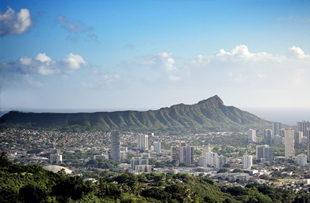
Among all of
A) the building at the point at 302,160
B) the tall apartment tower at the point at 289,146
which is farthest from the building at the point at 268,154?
the building at the point at 302,160

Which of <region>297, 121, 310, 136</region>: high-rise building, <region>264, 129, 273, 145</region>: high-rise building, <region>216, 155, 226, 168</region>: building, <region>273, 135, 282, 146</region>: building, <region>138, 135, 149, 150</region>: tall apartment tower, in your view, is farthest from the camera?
<region>297, 121, 310, 136</region>: high-rise building

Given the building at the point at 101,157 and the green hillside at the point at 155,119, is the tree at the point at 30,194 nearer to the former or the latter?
the building at the point at 101,157

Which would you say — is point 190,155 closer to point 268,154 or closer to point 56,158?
point 268,154

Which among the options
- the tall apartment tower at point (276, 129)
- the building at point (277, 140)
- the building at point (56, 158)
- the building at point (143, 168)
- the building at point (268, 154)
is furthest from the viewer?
the tall apartment tower at point (276, 129)

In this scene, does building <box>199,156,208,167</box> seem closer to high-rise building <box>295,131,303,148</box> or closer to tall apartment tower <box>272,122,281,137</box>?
high-rise building <box>295,131,303,148</box>

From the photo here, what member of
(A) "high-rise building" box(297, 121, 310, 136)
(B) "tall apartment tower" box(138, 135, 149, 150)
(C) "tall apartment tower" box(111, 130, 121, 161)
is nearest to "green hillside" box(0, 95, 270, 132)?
(B) "tall apartment tower" box(138, 135, 149, 150)

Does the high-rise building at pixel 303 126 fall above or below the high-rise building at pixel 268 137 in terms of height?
above

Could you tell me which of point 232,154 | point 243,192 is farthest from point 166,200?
point 232,154

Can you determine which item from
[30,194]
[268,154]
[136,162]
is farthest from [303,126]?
[30,194]

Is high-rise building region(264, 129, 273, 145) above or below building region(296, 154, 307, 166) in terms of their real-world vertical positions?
above
